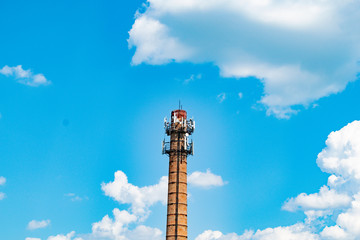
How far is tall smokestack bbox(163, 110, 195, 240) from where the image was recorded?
61.4 m

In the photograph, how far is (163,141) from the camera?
66.6 meters

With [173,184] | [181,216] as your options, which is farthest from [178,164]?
[181,216]

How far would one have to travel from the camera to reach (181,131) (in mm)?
66125

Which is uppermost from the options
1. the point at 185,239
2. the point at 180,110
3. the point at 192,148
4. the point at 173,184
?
the point at 180,110

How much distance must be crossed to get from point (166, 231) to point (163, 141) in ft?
40.3

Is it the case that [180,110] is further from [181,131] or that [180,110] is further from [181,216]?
[181,216]

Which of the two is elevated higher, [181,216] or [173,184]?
[173,184]

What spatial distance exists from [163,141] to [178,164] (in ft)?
14.0

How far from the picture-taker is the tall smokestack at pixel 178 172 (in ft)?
202

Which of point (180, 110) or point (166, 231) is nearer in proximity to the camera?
point (166, 231)

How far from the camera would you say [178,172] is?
63844 millimetres

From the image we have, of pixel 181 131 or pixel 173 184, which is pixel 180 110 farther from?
pixel 173 184

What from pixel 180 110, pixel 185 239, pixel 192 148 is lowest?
pixel 185 239

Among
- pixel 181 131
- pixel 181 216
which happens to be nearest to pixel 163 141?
pixel 181 131
